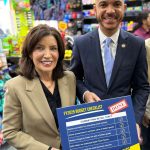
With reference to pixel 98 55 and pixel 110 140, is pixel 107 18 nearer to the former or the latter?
pixel 98 55

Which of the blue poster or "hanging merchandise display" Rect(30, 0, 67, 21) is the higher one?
"hanging merchandise display" Rect(30, 0, 67, 21)

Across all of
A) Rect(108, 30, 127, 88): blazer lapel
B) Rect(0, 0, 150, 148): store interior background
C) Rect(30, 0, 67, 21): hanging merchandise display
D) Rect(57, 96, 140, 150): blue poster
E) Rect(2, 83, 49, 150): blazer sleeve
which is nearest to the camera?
Rect(57, 96, 140, 150): blue poster

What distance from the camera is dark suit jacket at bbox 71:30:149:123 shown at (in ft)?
5.64

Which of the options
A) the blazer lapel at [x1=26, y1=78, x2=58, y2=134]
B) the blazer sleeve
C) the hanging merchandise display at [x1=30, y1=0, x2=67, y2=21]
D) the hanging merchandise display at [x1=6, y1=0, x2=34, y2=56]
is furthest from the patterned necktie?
the hanging merchandise display at [x1=30, y1=0, x2=67, y2=21]

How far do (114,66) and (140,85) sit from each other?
0.85ft

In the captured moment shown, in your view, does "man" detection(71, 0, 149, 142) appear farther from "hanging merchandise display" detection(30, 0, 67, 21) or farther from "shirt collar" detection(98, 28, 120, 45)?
"hanging merchandise display" detection(30, 0, 67, 21)

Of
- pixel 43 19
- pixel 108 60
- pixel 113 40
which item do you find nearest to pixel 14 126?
pixel 108 60

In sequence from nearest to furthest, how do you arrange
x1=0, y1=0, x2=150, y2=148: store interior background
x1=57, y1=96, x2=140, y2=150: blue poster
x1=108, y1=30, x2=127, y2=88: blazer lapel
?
x1=57, y1=96, x2=140, y2=150: blue poster → x1=108, y1=30, x2=127, y2=88: blazer lapel → x1=0, y1=0, x2=150, y2=148: store interior background

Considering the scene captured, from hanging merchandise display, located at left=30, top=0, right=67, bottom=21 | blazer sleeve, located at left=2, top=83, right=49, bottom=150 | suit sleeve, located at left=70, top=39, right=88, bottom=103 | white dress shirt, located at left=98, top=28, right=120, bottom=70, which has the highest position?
hanging merchandise display, located at left=30, top=0, right=67, bottom=21

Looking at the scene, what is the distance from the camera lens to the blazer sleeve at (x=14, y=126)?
4.89ft

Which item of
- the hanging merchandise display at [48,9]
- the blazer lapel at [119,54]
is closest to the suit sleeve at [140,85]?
the blazer lapel at [119,54]

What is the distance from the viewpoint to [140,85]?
180 centimetres

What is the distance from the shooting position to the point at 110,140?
4.72 ft

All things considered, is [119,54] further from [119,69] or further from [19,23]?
[19,23]
